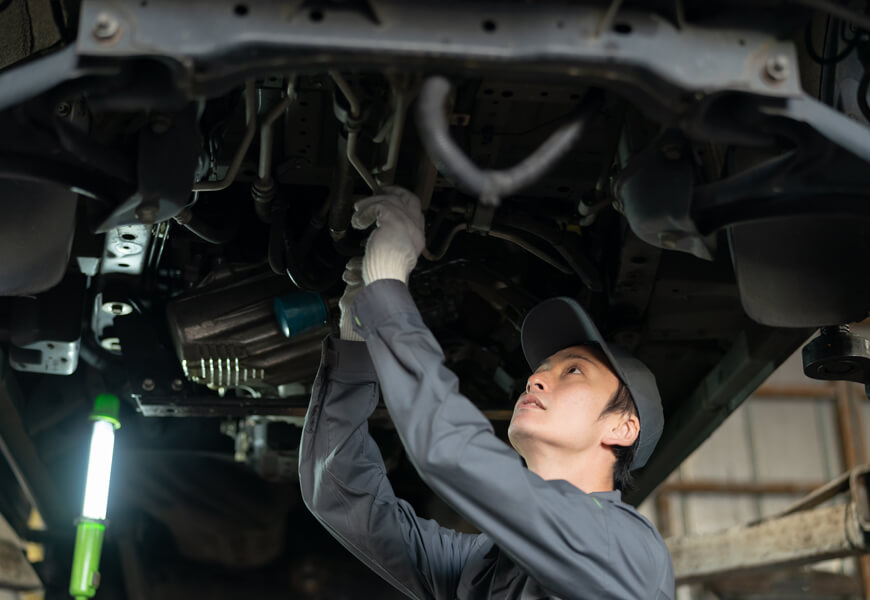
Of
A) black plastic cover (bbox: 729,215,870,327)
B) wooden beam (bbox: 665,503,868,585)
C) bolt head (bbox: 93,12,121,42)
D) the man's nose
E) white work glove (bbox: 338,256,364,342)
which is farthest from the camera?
wooden beam (bbox: 665,503,868,585)

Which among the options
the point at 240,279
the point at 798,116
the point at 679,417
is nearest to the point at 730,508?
the point at 679,417

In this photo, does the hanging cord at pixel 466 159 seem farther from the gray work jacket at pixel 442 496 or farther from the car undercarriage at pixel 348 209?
the gray work jacket at pixel 442 496

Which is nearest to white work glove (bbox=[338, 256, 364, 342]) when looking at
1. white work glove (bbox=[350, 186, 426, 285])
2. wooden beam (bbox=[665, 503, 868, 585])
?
white work glove (bbox=[350, 186, 426, 285])

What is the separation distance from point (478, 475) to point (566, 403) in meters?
0.65

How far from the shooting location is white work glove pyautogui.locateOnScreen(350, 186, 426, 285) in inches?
83.0

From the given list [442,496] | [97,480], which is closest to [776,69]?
[442,496]

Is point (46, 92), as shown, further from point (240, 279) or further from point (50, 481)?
point (50, 481)

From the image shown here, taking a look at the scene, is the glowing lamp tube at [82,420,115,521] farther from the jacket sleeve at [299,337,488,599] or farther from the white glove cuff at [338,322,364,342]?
the white glove cuff at [338,322,364,342]

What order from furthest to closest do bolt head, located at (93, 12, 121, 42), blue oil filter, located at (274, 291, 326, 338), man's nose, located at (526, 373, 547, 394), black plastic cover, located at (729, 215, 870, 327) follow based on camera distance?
blue oil filter, located at (274, 291, 326, 338)
man's nose, located at (526, 373, 547, 394)
black plastic cover, located at (729, 215, 870, 327)
bolt head, located at (93, 12, 121, 42)

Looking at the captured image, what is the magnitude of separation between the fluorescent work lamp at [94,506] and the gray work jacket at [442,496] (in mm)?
863

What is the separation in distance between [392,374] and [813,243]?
960 mm

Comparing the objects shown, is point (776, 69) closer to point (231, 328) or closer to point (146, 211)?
point (146, 211)

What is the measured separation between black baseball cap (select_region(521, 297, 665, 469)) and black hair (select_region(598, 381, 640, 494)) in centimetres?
2

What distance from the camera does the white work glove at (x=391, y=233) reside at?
2.11 metres
